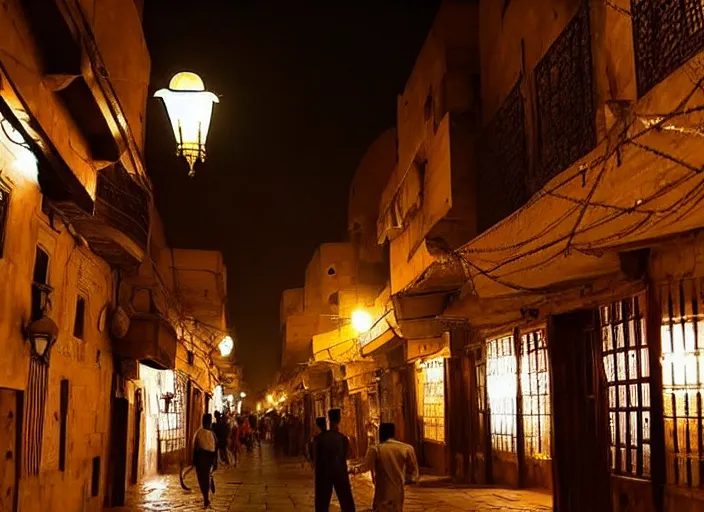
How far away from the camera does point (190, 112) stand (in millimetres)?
11094

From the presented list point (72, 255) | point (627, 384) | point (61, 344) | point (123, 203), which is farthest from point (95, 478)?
point (627, 384)

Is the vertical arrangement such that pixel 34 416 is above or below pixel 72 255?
below

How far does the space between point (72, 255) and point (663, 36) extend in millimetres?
9194

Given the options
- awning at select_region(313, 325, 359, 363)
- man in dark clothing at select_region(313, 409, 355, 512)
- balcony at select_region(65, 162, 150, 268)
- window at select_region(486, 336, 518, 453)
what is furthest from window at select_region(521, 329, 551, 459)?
awning at select_region(313, 325, 359, 363)

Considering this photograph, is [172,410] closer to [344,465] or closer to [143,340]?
[143,340]

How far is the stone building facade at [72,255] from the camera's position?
9328mm

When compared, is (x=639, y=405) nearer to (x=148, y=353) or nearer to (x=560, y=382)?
(x=560, y=382)

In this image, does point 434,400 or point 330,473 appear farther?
point 434,400

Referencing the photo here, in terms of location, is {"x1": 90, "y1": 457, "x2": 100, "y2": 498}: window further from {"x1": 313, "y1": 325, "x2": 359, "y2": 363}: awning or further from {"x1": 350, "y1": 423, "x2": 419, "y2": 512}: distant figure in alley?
{"x1": 313, "y1": 325, "x2": 359, "y2": 363}: awning

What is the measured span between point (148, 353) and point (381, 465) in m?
8.25

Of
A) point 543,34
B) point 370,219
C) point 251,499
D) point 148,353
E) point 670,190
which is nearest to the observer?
point 670,190

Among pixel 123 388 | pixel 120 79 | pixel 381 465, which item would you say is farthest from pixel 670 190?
pixel 123 388

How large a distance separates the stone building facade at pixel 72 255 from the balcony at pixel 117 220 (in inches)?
1.6

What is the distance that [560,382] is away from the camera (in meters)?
12.8
